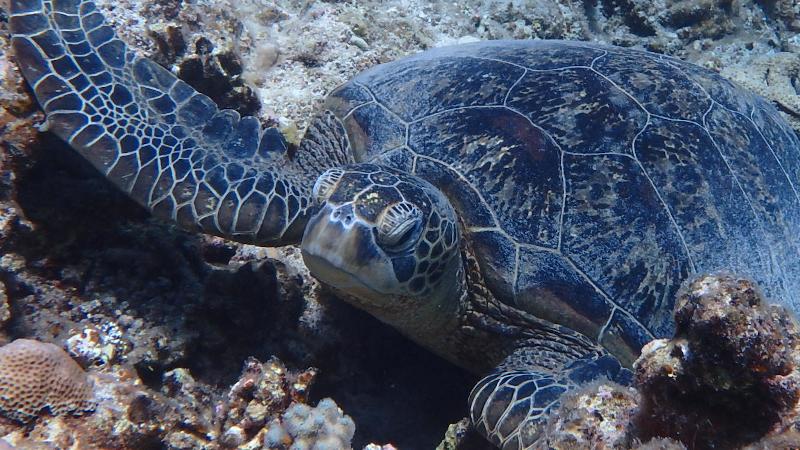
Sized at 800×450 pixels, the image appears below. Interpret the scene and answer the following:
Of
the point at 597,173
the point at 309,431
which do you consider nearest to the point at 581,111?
the point at 597,173

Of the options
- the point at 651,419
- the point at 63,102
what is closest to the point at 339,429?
the point at 651,419

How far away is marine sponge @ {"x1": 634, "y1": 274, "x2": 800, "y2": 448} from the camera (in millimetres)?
1077

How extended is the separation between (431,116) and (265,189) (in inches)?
36.8

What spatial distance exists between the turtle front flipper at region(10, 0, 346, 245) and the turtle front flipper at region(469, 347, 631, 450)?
45.8 inches

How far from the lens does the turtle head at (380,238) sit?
6.63ft

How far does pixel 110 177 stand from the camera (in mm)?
2250

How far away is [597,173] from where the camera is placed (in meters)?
2.37

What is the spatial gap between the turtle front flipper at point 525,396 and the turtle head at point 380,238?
50 cm

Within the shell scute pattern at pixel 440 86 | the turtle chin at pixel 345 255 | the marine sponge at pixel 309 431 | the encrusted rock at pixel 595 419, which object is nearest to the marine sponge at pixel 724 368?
the encrusted rock at pixel 595 419

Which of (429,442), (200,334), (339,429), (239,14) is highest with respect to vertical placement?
(239,14)

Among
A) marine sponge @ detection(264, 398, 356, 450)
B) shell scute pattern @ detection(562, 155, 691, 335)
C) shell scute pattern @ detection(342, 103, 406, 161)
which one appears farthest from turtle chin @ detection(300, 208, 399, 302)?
shell scute pattern @ detection(562, 155, 691, 335)

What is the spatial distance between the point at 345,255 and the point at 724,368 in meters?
1.31

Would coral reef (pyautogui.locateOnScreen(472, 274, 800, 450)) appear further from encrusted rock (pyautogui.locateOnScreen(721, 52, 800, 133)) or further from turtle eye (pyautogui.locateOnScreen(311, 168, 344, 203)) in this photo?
encrusted rock (pyautogui.locateOnScreen(721, 52, 800, 133))

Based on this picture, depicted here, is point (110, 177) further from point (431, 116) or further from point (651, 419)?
point (651, 419)
